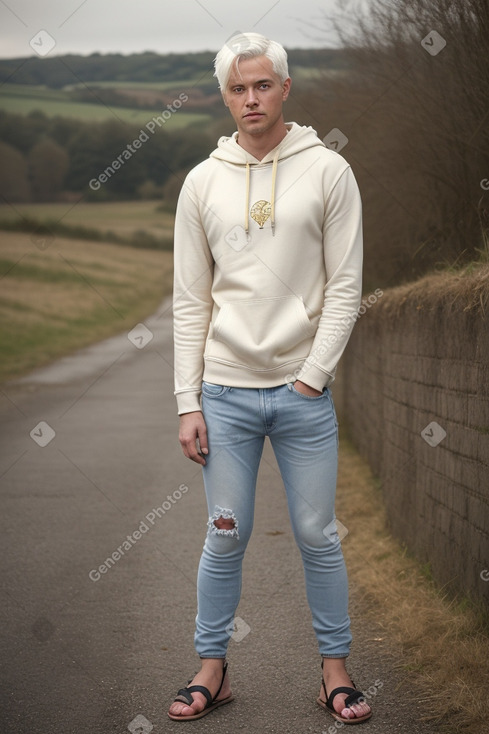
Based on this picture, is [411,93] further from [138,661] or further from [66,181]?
[66,181]

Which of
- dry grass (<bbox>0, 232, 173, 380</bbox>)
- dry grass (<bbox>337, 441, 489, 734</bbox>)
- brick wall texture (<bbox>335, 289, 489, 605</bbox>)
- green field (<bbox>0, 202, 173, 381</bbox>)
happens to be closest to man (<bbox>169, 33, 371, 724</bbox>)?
dry grass (<bbox>337, 441, 489, 734</bbox>)

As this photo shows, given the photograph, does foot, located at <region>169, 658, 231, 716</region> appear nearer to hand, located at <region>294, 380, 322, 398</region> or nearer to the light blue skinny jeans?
the light blue skinny jeans

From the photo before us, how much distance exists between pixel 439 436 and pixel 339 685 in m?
1.59

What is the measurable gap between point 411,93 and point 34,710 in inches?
189

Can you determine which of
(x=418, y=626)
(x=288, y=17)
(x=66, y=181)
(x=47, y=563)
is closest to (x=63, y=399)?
(x=288, y=17)

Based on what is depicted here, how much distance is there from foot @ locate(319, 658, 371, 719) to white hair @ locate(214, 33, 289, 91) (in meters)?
2.12

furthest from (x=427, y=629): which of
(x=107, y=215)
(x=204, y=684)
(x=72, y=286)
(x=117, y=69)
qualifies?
(x=107, y=215)

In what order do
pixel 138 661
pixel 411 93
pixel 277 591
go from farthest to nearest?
pixel 411 93 → pixel 277 591 → pixel 138 661

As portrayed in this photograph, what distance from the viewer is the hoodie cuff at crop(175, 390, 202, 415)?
11.2 ft

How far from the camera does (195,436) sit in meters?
3.39

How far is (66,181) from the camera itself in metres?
64.1

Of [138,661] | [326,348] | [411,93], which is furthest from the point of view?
[411,93]

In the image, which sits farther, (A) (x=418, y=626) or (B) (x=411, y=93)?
(B) (x=411, y=93)

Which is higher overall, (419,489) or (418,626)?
(419,489)
